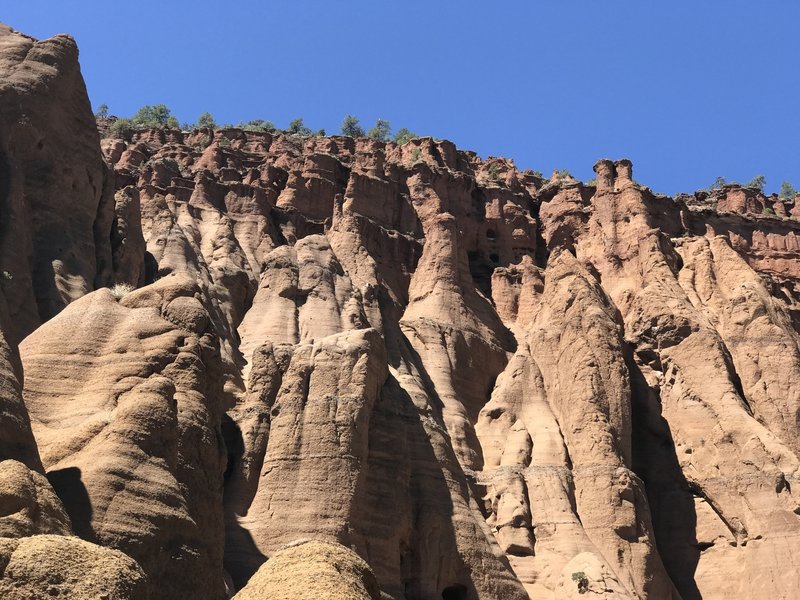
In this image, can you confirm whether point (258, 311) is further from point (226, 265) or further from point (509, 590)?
point (509, 590)

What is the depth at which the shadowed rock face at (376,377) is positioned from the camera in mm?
17406

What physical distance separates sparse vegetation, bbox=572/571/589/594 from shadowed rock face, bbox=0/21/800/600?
0.22ft

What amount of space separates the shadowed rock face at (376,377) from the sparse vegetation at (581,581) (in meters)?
0.07

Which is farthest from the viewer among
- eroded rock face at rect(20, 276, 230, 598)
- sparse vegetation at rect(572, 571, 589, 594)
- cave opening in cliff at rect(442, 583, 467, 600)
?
sparse vegetation at rect(572, 571, 589, 594)

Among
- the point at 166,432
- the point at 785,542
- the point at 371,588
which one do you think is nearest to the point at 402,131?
the point at 785,542

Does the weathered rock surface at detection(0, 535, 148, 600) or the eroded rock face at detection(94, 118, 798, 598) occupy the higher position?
the eroded rock face at detection(94, 118, 798, 598)

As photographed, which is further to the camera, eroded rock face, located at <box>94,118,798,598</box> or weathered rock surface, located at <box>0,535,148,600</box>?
eroded rock face, located at <box>94,118,798,598</box>

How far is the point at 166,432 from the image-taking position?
18.0m

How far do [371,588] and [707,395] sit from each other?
116ft

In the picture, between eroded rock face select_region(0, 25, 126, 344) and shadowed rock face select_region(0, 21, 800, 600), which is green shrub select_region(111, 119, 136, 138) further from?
eroded rock face select_region(0, 25, 126, 344)

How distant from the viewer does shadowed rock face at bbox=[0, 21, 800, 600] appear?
17.4 m

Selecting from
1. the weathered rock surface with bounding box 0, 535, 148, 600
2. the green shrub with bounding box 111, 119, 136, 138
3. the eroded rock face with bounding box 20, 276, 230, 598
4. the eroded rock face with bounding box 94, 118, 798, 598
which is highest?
the green shrub with bounding box 111, 119, 136, 138

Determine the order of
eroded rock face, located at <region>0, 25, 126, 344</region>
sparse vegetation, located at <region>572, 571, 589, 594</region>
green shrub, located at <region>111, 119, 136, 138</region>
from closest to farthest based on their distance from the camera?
eroded rock face, located at <region>0, 25, 126, 344</region> → sparse vegetation, located at <region>572, 571, 589, 594</region> → green shrub, located at <region>111, 119, 136, 138</region>

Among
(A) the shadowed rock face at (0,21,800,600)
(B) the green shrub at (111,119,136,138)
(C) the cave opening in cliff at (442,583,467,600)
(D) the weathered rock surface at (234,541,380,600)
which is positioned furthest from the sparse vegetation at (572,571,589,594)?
(B) the green shrub at (111,119,136,138)
